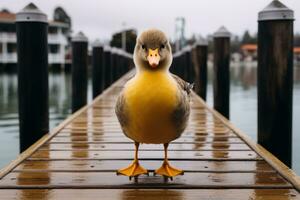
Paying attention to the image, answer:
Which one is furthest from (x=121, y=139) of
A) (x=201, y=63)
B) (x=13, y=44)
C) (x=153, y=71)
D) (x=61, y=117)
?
(x=13, y=44)

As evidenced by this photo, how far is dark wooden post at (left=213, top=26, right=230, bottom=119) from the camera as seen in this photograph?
777 cm

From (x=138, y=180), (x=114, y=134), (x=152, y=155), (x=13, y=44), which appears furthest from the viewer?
(x=13, y=44)

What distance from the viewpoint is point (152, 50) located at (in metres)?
3.01

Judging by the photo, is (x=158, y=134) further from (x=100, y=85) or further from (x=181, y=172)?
(x=100, y=85)

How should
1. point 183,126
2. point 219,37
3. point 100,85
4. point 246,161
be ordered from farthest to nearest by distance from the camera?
point 100,85
point 219,37
point 246,161
point 183,126

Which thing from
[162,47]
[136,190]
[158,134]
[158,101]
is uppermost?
[162,47]

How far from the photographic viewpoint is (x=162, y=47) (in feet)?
10.1

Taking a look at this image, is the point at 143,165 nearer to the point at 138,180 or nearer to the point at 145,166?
the point at 145,166

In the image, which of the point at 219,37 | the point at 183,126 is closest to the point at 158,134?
the point at 183,126

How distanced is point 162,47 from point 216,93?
4998 millimetres

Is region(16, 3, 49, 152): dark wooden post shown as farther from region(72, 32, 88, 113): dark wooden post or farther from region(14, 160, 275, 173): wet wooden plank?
region(72, 32, 88, 113): dark wooden post

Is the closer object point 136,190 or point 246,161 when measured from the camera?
point 136,190

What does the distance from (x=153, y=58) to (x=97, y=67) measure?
836 centimetres

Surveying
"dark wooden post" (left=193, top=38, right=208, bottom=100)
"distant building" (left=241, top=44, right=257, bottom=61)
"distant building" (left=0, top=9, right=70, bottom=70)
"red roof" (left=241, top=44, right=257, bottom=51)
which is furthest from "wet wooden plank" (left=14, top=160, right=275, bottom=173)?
"red roof" (left=241, top=44, right=257, bottom=51)
